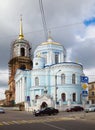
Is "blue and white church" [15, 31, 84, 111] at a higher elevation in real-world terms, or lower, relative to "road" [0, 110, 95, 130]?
higher

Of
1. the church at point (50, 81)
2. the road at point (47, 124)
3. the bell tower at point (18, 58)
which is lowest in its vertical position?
the road at point (47, 124)

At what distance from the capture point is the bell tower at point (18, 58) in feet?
304

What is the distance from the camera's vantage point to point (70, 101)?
67.8 metres

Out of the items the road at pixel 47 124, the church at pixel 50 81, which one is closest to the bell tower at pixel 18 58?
the church at pixel 50 81

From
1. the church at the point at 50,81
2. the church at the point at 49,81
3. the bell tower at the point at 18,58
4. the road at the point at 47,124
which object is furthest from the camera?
the bell tower at the point at 18,58

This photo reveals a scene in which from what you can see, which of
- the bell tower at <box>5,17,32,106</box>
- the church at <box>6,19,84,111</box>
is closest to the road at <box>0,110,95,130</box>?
the church at <box>6,19,84,111</box>

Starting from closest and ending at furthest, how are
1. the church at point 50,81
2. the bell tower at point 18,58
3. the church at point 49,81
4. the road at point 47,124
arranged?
the road at point 47,124 < the church at point 49,81 < the church at point 50,81 < the bell tower at point 18,58

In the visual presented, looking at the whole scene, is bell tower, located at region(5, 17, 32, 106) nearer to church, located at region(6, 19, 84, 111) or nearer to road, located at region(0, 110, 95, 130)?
church, located at region(6, 19, 84, 111)

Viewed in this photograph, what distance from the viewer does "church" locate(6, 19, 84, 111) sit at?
6781 centimetres

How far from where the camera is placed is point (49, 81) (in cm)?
7581

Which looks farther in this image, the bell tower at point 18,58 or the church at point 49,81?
the bell tower at point 18,58

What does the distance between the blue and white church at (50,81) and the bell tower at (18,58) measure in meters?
10.2

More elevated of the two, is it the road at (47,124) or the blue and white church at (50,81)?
the blue and white church at (50,81)

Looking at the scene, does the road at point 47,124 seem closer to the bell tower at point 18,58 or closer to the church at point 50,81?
the church at point 50,81
